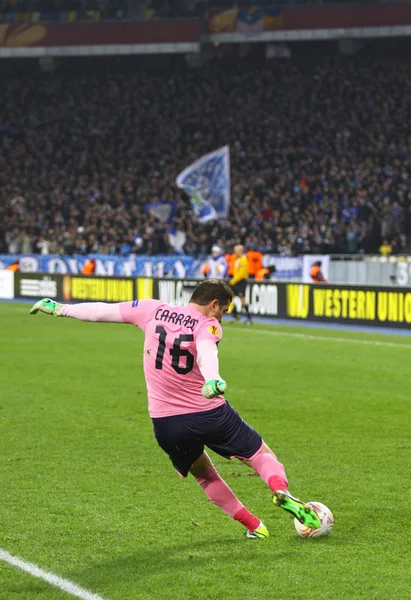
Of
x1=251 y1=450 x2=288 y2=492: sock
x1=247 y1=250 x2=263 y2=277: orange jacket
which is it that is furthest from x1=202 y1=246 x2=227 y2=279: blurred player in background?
x1=251 y1=450 x2=288 y2=492: sock

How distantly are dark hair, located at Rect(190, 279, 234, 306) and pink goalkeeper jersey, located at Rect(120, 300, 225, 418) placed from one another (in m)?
0.09

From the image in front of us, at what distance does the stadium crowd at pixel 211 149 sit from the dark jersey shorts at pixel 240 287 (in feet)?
35.3

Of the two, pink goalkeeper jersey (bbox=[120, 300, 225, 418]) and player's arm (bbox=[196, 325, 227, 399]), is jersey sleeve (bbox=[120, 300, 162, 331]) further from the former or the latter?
player's arm (bbox=[196, 325, 227, 399])

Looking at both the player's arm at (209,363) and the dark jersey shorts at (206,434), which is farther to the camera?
the dark jersey shorts at (206,434)

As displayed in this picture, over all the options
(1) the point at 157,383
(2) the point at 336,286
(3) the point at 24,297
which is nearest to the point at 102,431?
(1) the point at 157,383

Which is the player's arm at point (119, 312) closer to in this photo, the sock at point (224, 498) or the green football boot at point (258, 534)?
the sock at point (224, 498)

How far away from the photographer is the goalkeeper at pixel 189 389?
6246 mm

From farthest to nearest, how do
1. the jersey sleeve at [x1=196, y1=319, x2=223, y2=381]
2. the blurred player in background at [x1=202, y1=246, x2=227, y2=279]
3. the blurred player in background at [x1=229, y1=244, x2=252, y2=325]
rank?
the blurred player in background at [x1=202, y1=246, x2=227, y2=279]
the blurred player in background at [x1=229, y1=244, x2=252, y2=325]
the jersey sleeve at [x1=196, y1=319, x2=223, y2=381]

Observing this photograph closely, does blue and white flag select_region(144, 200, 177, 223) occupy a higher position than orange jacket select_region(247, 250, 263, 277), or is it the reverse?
blue and white flag select_region(144, 200, 177, 223)

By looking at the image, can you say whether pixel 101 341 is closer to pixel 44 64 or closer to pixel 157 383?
pixel 157 383

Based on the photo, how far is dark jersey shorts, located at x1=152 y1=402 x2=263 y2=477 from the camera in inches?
251

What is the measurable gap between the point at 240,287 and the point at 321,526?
20552 mm

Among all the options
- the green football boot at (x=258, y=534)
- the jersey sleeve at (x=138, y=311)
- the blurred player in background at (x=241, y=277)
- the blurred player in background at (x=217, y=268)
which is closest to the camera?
the jersey sleeve at (x=138, y=311)

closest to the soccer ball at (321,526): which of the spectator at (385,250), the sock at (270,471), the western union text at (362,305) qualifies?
the sock at (270,471)
